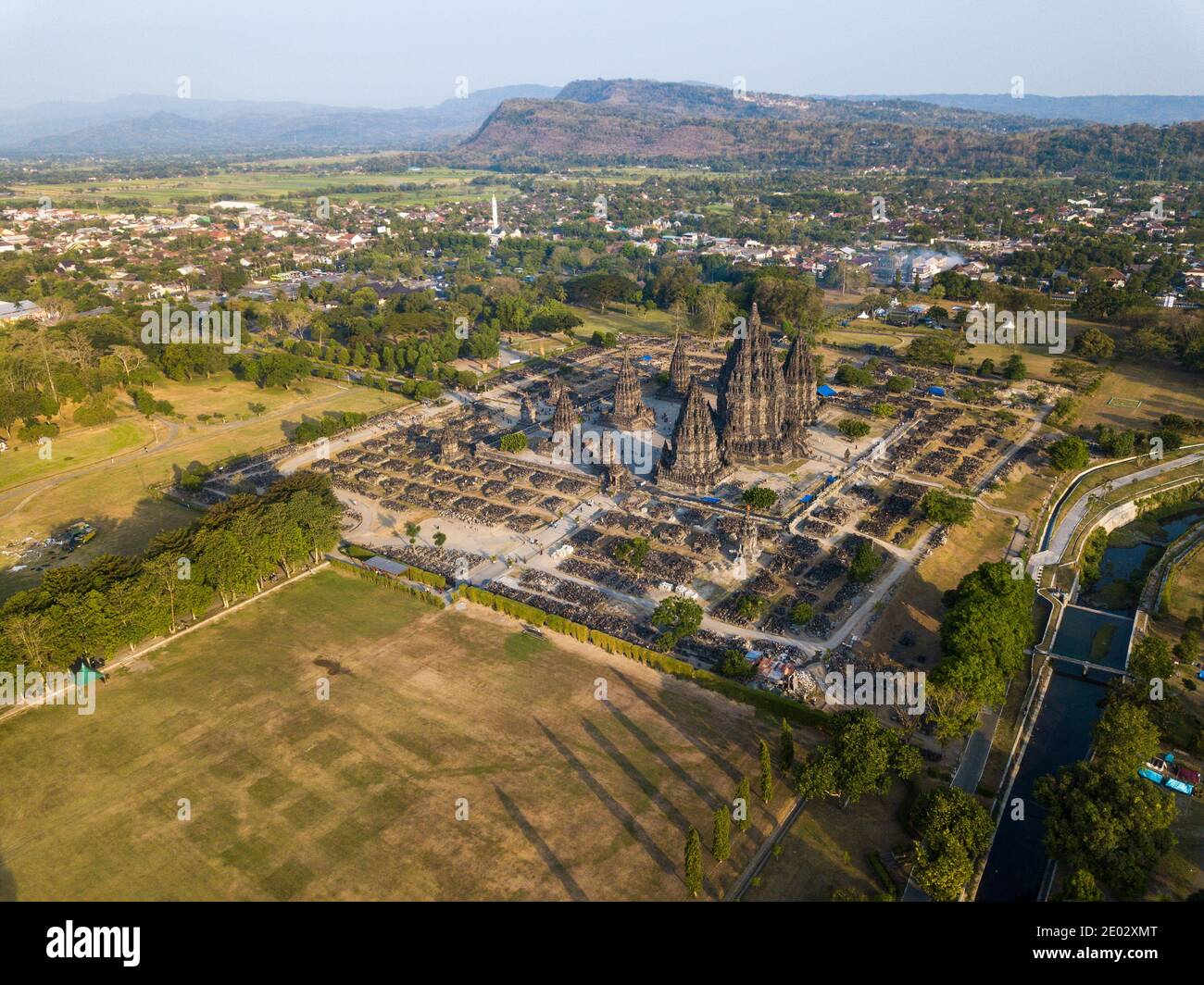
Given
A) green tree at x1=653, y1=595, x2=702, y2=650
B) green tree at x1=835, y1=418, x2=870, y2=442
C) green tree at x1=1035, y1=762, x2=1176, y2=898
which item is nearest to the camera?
green tree at x1=1035, y1=762, x2=1176, y2=898

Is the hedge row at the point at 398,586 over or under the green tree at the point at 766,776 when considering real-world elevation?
over

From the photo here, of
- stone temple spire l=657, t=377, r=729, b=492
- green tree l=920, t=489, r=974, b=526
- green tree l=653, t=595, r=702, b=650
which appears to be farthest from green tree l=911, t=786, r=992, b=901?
stone temple spire l=657, t=377, r=729, b=492

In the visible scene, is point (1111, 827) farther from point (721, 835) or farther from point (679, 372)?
point (679, 372)

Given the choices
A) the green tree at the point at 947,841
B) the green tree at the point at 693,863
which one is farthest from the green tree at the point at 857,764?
the green tree at the point at 693,863

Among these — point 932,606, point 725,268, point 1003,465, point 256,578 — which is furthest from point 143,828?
point 725,268

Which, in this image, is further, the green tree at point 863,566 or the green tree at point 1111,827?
the green tree at point 863,566

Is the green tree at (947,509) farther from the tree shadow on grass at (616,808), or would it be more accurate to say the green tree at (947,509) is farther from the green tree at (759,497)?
the tree shadow on grass at (616,808)

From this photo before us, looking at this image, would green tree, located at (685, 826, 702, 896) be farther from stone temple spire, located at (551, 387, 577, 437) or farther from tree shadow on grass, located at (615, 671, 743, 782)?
stone temple spire, located at (551, 387, 577, 437)

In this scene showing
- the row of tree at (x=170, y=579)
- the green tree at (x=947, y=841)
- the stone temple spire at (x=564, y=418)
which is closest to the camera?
the green tree at (x=947, y=841)
